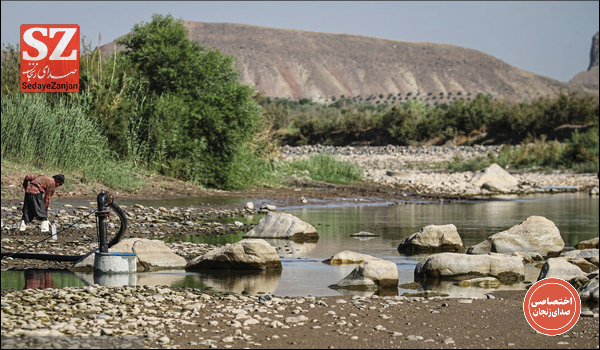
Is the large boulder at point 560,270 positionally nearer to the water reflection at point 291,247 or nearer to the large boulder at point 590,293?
the large boulder at point 590,293

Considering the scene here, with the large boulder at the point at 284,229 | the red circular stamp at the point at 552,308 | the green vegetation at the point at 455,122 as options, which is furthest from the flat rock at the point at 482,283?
the green vegetation at the point at 455,122

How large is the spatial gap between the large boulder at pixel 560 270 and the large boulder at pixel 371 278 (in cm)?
224

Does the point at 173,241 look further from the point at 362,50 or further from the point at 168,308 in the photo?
the point at 362,50

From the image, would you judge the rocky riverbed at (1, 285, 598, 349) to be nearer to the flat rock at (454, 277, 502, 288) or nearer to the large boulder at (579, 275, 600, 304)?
the large boulder at (579, 275, 600, 304)

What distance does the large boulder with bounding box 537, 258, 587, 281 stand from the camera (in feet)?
35.8

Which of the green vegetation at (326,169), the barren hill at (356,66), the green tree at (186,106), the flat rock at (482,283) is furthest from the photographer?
the barren hill at (356,66)

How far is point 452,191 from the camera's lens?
3278 cm

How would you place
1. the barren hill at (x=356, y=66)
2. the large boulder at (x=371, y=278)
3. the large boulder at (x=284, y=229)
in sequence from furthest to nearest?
the barren hill at (x=356, y=66)
the large boulder at (x=284, y=229)
the large boulder at (x=371, y=278)

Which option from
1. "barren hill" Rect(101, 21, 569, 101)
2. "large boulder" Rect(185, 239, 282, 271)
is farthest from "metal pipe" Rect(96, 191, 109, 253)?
"barren hill" Rect(101, 21, 569, 101)

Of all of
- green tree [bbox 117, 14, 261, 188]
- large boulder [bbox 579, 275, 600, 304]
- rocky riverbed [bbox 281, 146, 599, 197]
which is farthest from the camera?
rocky riverbed [bbox 281, 146, 599, 197]

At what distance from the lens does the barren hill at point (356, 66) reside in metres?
164

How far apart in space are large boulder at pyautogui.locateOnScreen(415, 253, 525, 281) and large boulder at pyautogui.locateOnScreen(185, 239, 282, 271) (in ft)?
8.05

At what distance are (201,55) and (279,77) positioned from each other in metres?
137

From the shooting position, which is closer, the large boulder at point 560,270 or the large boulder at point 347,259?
the large boulder at point 560,270
